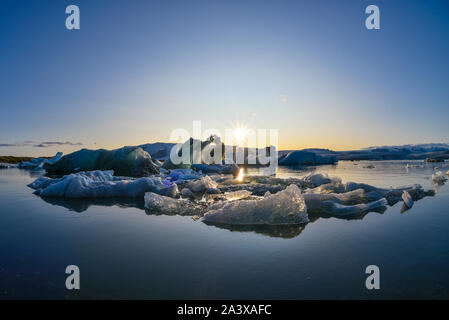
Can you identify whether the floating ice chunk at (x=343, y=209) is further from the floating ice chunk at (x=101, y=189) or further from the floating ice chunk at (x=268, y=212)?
the floating ice chunk at (x=101, y=189)

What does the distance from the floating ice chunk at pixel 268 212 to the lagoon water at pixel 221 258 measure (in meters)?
0.27

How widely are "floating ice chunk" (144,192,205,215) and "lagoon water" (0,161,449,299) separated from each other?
0.51 metres

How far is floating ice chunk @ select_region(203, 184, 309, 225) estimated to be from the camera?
356 cm

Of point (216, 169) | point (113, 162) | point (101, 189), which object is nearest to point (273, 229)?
point (101, 189)

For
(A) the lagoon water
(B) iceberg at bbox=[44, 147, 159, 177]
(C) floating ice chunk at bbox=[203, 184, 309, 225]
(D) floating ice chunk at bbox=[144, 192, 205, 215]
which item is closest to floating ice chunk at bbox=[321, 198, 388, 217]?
(A) the lagoon water

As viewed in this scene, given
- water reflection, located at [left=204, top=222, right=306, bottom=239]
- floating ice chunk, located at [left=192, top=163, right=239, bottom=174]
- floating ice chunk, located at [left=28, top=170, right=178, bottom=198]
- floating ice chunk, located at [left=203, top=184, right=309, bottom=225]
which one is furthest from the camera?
floating ice chunk, located at [left=192, top=163, right=239, bottom=174]

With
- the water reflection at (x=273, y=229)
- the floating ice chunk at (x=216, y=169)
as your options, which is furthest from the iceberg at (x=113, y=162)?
the water reflection at (x=273, y=229)

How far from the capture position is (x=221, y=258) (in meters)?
2.26

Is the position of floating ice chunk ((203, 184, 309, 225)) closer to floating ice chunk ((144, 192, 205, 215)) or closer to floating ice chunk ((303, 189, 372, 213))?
floating ice chunk ((144, 192, 205, 215))

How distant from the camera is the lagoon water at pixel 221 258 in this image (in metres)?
1.71

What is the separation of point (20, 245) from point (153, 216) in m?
1.75

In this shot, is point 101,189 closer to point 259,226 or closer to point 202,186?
point 202,186
